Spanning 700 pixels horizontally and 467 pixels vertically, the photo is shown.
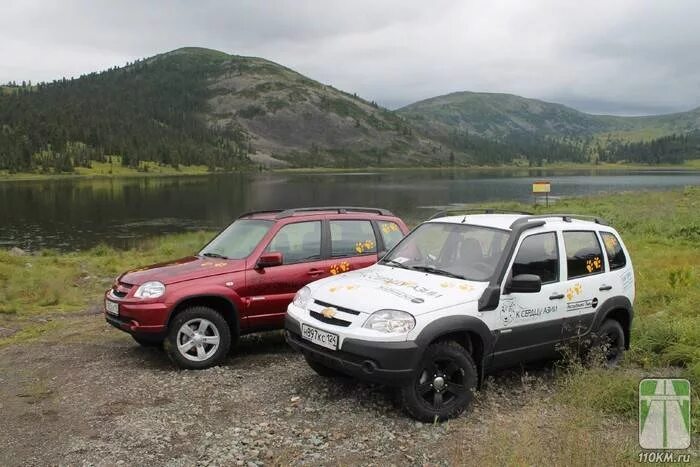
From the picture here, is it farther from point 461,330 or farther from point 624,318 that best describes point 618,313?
point 461,330

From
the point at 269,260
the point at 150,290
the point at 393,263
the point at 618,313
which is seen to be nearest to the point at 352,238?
the point at 269,260

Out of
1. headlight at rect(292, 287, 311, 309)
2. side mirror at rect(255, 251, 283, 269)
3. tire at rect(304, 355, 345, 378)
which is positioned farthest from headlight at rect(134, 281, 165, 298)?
tire at rect(304, 355, 345, 378)

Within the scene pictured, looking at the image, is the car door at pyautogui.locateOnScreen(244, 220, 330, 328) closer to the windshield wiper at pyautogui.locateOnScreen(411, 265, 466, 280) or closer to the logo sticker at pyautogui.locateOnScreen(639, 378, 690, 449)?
the windshield wiper at pyautogui.locateOnScreen(411, 265, 466, 280)

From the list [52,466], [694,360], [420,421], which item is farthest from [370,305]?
[694,360]

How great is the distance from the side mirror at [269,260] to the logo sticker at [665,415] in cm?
500

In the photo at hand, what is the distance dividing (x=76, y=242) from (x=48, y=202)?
33037mm

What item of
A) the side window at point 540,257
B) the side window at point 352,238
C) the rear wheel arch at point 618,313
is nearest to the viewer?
the side window at point 540,257

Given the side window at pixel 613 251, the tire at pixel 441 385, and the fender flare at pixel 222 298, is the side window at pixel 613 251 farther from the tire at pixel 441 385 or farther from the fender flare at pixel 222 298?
the fender flare at pixel 222 298

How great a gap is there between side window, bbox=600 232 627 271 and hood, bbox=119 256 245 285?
17.3 feet

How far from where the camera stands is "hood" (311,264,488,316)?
5953mm

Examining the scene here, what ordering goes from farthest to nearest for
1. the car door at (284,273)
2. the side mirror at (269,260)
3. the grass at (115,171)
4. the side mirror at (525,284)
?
the grass at (115,171), the car door at (284,273), the side mirror at (269,260), the side mirror at (525,284)

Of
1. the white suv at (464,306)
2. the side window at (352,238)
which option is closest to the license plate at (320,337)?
the white suv at (464,306)

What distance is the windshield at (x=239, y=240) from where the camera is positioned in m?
8.70

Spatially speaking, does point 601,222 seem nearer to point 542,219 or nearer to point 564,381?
point 542,219
